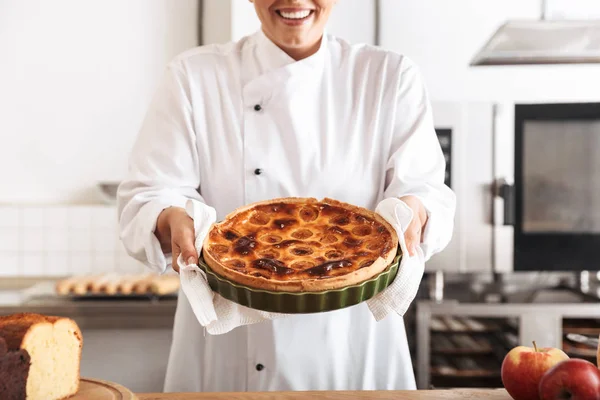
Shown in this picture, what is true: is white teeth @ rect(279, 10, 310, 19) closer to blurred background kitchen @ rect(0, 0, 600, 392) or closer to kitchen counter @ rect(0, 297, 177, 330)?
blurred background kitchen @ rect(0, 0, 600, 392)

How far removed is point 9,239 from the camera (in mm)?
3256

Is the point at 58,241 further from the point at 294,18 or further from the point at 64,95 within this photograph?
the point at 294,18

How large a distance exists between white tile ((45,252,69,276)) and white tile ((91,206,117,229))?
0.74ft

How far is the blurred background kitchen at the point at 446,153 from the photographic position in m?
2.61

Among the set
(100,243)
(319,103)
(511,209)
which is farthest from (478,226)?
(100,243)

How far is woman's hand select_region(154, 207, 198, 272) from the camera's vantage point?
1188 mm

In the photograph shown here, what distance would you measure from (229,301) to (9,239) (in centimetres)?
245

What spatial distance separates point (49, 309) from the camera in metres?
2.59

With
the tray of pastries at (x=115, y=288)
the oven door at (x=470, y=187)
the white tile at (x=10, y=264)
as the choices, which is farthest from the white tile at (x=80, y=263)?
the oven door at (x=470, y=187)

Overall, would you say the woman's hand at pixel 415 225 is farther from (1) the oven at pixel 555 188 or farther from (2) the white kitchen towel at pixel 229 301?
(1) the oven at pixel 555 188

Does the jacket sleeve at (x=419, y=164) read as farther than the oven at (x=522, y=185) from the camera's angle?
No

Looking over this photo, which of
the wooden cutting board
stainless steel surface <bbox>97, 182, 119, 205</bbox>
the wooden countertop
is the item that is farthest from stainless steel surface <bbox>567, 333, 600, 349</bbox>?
stainless steel surface <bbox>97, 182, 119, 205</bbox>

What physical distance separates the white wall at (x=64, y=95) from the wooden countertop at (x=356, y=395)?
2.21 metres

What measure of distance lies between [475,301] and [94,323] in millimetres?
1488
